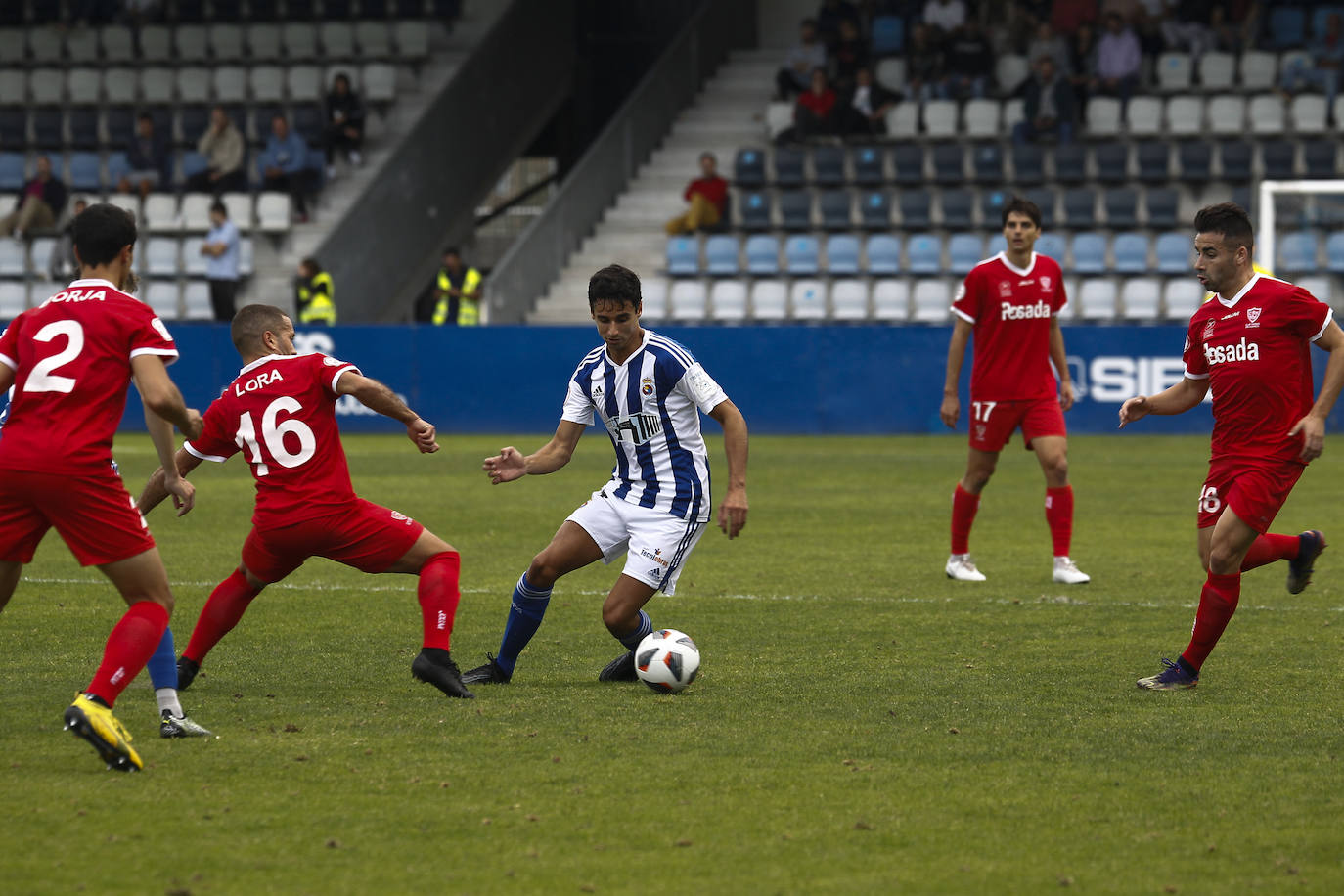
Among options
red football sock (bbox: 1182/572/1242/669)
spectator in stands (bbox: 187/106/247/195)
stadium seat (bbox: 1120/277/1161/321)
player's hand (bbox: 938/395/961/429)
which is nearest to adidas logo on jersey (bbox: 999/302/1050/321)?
player's hand (bbox: 938/395/961/429)

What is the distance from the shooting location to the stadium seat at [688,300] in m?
23.7

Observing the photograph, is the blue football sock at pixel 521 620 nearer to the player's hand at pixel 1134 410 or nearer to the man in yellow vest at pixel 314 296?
the player's hand at pixel 1134 410

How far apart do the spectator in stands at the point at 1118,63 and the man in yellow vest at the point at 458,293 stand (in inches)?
374

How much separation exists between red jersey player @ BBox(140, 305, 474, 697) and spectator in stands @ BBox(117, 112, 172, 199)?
69.0 ft

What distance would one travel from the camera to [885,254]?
2395 cm

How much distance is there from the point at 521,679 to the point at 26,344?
2.43m

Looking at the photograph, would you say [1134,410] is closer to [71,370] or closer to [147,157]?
[71,370]

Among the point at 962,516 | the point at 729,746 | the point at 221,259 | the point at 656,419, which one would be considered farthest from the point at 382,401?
the point at 221,259

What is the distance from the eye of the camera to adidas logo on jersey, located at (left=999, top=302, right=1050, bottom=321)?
9.87 meters

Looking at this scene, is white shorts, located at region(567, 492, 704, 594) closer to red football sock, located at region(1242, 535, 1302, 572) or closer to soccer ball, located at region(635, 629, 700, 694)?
soccer ball, located at region(635, 629, 700, 694)

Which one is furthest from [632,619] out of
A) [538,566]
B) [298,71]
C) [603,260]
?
[298,71]

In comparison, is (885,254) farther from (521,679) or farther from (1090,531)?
(521,679)

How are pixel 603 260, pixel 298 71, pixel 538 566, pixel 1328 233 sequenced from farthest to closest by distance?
pixel 298 71
pixel 603 260
pixel 1328 233
pixel 538 566

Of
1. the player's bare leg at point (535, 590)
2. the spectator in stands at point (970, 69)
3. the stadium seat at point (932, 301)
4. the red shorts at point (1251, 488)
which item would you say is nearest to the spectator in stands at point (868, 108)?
the spectator in stands at point (970, 69)
